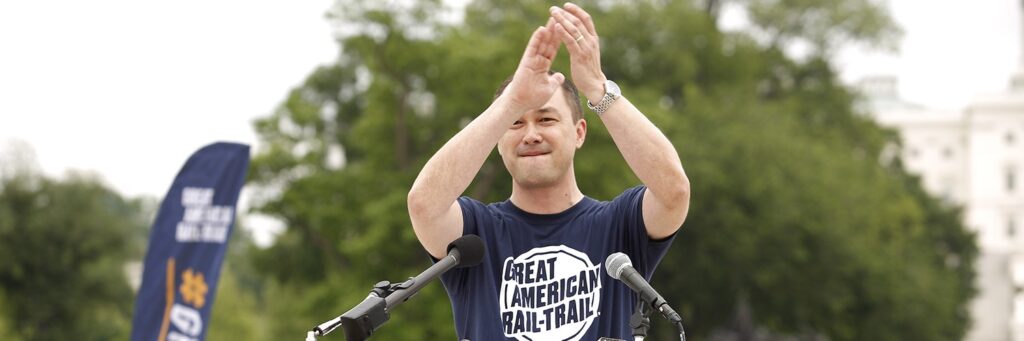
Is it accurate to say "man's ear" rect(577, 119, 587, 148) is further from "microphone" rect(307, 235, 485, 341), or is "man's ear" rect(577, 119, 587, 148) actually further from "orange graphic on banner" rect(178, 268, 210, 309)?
"orange graphic on banner" rect(178, 268, 210, 309)

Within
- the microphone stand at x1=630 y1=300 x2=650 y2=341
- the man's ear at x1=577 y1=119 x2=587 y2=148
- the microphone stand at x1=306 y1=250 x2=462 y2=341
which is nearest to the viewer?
the microphone stand at x1=306 y1=250 x2=462 y2=341

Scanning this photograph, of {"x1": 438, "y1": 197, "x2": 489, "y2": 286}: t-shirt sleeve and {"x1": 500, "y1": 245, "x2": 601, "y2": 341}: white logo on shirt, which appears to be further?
{"x1": 438, "y1": 197, "x2": 489, "y2": 286}: t-shirt sleeve

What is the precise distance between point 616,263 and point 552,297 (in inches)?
12.2

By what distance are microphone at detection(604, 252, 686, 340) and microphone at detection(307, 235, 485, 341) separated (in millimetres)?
406

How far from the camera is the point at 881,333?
129ft

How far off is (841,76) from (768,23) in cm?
332

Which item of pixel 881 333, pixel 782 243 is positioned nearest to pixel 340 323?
pixel 782 243

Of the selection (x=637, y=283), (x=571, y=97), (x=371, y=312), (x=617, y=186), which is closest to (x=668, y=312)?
(x=637, y=283)

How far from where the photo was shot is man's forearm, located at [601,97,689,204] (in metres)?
4.12

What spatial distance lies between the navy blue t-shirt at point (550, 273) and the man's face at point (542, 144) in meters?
0.16

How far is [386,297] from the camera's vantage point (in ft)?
12.5

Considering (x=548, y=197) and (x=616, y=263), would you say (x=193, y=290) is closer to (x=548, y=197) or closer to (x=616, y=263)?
(x=548, y=197)

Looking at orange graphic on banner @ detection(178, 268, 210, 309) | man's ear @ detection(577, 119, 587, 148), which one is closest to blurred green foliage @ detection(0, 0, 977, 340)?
orange graphic on banner @ detection(178, 268, 210, 309)

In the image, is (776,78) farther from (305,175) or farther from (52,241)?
(52,241)
